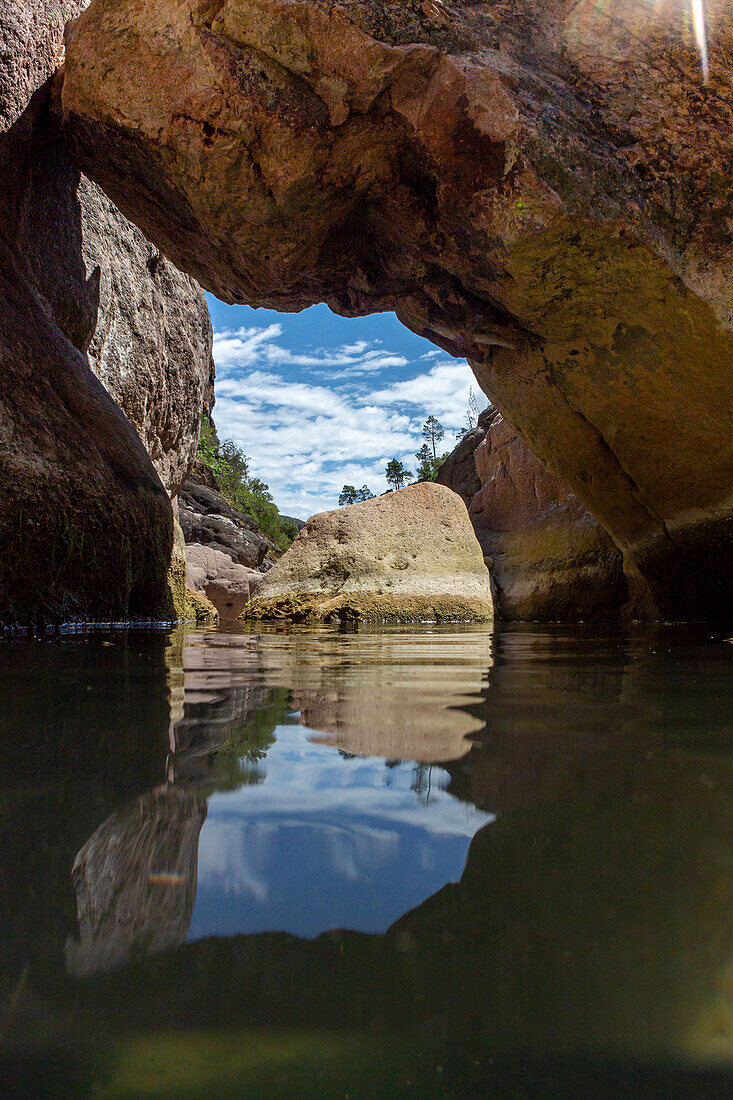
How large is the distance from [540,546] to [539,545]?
0.05 m

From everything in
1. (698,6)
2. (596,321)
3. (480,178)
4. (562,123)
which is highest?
(698,6)

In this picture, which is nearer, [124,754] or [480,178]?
[124,754]

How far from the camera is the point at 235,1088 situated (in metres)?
0.32

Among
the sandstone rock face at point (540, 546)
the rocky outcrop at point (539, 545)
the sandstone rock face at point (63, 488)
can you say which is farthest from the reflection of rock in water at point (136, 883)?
the rocky outcrop at point (539, 545)

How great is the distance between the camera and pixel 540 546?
12.1 meters

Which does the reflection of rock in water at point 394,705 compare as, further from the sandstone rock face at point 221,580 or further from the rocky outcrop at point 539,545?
the sandstone rock face at point 221,580

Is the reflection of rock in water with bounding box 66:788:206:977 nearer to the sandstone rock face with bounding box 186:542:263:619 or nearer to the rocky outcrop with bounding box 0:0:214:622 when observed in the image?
the rocky outcrop with bounding box 0:0:214:622

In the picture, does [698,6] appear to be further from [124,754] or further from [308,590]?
[308,590]

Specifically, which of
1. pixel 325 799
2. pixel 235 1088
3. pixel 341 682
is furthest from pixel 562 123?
pixel 235 1088

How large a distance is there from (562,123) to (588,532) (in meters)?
7.83

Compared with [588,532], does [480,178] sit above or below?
above

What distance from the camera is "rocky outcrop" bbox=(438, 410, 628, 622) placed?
10.5m

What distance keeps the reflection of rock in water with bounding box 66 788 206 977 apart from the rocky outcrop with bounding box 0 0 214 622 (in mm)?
3576

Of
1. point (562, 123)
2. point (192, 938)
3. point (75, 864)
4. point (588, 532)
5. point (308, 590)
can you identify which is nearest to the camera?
point (192, 938)
